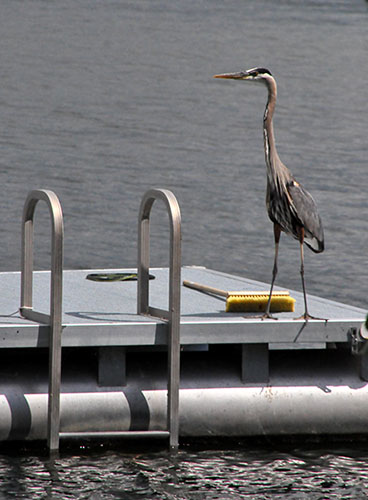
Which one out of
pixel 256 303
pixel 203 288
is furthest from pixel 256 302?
pixel 203 288

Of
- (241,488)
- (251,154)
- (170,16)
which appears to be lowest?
(241,488)

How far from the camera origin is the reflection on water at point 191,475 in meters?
7.83

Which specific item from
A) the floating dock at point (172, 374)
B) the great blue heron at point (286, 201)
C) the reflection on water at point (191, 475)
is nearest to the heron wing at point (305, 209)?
the great blue heron at point (286, 201)

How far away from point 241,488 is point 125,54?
1490 inches

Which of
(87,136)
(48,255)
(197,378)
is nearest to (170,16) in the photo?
(87,136)

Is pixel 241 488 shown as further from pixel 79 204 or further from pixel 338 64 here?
pixel 338 64

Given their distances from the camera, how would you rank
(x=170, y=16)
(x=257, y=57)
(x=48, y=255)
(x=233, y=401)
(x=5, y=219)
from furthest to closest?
(x=170, y=16) → (x=257, y=57) → (x=5, y=219) → (x=48, y=255) → (x=233, y=401)

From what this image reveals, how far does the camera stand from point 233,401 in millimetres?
8500

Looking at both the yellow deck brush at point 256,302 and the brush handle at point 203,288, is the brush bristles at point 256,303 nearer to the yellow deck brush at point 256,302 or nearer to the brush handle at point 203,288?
the yellow deck brush at point 256,302

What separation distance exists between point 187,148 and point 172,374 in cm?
2139

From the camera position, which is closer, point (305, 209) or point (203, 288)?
point (305, 209)

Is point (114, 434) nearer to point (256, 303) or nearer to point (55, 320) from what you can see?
point (55, 320)

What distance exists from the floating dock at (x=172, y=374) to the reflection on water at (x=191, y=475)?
17cm

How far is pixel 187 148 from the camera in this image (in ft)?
96.0
